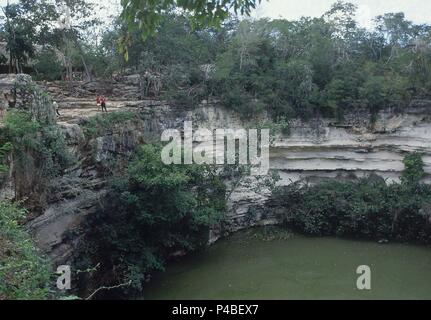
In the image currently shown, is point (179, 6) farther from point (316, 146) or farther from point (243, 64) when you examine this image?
point (316, 146)

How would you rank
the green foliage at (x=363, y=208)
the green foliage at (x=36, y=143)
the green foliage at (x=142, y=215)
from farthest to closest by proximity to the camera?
the green foliage at (x=363, y=208) < the green foliage at (x=142, y=215) < the green foliage at (x=36, y=143)

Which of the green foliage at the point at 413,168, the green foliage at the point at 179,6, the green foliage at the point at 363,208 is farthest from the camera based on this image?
the green foliage at the point at 413,168

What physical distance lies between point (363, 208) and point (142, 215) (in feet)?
22.9

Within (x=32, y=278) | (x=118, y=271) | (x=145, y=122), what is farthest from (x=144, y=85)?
(x=32, y=278)

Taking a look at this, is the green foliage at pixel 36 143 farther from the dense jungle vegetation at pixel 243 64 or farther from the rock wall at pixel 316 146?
the dense jungle vegetation at pixel 243 64

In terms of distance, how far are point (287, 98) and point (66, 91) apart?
708 centimetres

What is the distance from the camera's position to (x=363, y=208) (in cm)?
1324

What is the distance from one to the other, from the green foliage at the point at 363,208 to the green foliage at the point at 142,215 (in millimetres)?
4484

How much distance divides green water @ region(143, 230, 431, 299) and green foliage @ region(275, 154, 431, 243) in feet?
1.95

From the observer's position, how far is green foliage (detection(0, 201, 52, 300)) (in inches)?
137

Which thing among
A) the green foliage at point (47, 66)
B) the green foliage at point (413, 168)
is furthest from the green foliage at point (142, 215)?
the green foliage at point (413, 168)

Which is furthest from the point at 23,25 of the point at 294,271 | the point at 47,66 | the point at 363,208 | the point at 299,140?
the point at 363,208

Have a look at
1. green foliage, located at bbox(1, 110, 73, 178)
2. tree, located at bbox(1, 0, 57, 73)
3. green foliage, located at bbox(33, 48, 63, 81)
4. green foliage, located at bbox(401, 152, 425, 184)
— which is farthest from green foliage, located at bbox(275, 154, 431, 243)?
tree, located at bbox(1, 0, 57, 73)

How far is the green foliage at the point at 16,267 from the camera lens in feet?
11.4
